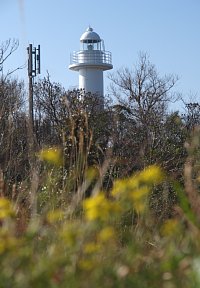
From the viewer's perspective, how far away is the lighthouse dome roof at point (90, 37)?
4159 cm

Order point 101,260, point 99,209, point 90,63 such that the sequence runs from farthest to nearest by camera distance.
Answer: point 90,63, point 101,260, point 99,209

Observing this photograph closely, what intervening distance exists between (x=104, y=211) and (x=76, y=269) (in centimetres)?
27

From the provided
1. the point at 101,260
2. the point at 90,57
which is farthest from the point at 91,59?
the point at 101,260

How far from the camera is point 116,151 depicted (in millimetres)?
10820

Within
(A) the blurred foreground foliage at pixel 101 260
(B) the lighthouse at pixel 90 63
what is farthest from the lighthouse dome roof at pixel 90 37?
(A) the blurred foreground foliage at pixel 101 260

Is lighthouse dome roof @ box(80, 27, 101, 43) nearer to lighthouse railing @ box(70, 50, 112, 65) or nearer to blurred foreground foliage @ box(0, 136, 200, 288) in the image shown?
lighthouse railing @ box(70, 50, 112, 65)

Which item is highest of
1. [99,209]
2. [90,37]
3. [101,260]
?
[90,37]

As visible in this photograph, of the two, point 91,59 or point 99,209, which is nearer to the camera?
point 99,209

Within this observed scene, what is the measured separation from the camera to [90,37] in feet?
136

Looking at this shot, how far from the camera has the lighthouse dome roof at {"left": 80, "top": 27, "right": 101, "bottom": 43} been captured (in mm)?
41594

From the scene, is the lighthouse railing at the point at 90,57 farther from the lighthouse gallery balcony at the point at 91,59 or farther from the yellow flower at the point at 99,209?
the yellow flower at the point at 99,209

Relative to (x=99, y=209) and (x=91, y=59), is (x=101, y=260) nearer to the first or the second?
(x=99, y=209)

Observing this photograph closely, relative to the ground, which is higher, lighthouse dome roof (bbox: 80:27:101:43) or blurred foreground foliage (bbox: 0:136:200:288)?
lighthouse dome roof (bbox: 80:27:101:43)

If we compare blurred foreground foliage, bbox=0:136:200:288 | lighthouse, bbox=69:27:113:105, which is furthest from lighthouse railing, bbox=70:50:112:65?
blurred foreground foliage, bbox=0:136:200:288
